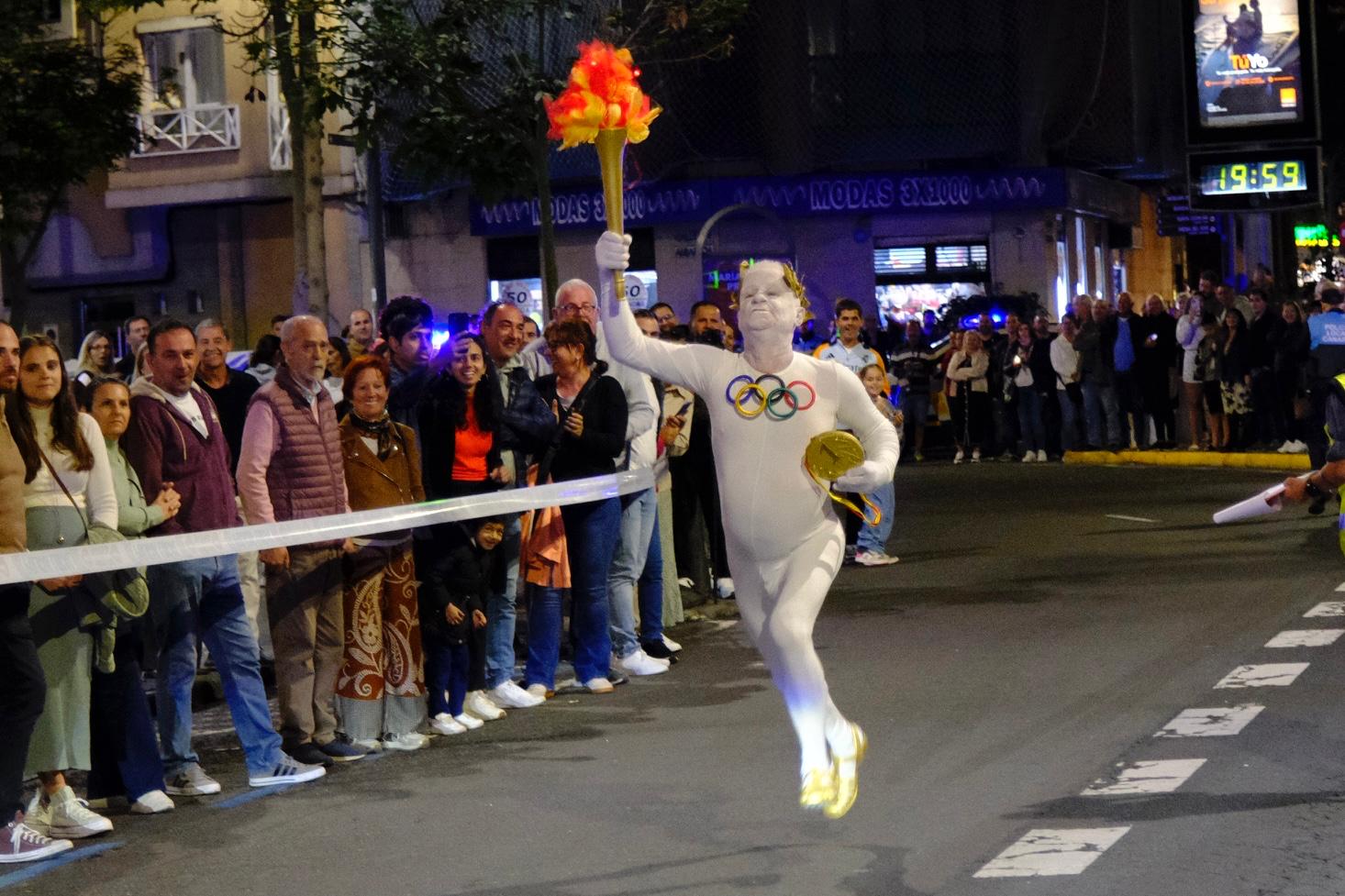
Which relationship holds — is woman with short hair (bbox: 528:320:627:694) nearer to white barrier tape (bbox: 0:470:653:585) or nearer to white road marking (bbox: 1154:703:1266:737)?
white barrier tape (bbox: 0:470:653:585)

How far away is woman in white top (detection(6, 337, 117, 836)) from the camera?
8.58 m

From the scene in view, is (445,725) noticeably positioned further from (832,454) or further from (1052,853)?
(1052,853)

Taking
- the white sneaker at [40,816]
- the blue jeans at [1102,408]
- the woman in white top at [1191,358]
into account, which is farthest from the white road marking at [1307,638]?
the blue jeans at [1102,408]

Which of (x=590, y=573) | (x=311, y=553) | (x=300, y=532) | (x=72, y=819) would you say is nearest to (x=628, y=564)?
(x=590, y=573)

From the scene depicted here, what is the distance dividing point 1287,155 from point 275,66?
45.1ft

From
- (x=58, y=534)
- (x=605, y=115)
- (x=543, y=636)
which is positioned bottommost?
(x=543, y=636)

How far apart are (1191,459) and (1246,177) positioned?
3963mm

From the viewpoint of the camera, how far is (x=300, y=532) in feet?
31.4

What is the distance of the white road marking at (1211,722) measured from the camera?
31.0 feet

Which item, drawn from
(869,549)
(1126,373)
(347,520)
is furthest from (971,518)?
(347,520)

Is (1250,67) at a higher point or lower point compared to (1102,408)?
higher

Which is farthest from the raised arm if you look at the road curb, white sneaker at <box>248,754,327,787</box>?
the road curb

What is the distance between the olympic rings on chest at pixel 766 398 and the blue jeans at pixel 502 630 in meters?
3.69

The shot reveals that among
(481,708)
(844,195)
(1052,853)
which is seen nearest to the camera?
(1052,853)
